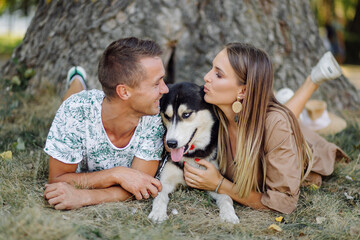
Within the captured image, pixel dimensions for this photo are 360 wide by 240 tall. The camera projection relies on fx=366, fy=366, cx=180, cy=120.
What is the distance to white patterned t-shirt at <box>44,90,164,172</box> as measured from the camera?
3033mm

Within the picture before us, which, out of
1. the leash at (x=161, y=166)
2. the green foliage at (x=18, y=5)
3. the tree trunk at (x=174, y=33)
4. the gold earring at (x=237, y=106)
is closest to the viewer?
the gold earring at (x=237, y=106)

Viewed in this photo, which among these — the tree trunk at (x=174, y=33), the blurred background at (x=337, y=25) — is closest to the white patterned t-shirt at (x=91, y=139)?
the tree trunk at (x=174, y=33)

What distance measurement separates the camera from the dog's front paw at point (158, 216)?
2.85 metres

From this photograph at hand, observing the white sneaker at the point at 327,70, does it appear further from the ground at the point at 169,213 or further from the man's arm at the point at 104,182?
the man's arm at the point at 104,182

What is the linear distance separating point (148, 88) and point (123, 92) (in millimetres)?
209

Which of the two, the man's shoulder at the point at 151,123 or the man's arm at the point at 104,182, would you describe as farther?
the man's shoulder at the point at 151,123

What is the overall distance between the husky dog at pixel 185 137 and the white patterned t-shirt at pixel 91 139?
179mm

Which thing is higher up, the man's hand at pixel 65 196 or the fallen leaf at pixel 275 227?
the man's hand at pixel 65 196

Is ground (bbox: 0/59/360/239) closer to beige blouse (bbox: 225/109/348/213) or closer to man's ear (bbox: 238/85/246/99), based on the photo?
→ beige blouse (bbox: 225/109/348/213)

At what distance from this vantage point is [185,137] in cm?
314

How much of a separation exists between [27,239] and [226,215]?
151 cm

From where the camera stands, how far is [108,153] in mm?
3217

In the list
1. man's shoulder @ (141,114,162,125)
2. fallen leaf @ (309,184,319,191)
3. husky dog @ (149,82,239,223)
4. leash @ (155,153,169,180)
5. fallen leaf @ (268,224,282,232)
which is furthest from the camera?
fallen leaf @ (309,184,319,191)

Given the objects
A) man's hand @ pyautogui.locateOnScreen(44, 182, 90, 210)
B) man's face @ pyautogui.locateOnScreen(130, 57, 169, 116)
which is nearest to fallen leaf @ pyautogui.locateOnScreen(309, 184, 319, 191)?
man's face @ pyautogui.locateOnScreen(130, 57, 169, 116)
